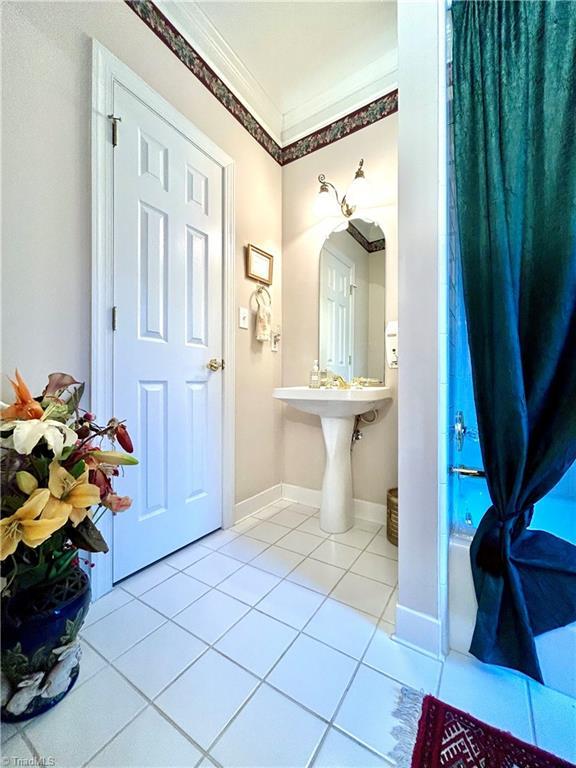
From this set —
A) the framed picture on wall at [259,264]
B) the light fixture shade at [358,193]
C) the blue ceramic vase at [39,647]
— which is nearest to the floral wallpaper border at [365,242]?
the light fixture shade at [358,193]

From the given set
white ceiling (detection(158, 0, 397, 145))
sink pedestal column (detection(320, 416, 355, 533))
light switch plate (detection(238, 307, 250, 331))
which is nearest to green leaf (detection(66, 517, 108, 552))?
sink pedestal column (detection(320, 416, 355, 533))

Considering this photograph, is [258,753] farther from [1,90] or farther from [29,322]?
[1,90]

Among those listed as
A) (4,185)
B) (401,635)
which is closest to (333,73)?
(4,185)

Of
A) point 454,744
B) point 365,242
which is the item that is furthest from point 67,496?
point 365,242

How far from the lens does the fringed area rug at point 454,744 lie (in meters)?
0.67

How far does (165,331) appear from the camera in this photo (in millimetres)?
1425

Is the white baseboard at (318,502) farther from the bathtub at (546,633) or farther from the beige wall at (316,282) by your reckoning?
the bathtub at (546,633)

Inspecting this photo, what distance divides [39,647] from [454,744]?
1007mm

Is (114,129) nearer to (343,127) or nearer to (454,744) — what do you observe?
(343,127)

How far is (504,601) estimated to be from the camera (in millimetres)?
873

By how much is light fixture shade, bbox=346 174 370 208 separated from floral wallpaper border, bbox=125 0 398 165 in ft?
1.22

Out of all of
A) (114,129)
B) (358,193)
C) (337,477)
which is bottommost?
(337,477)

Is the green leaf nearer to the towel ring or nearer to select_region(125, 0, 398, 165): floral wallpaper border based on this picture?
the towel ring

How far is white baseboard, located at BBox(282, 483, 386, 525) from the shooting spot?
6.01ft
